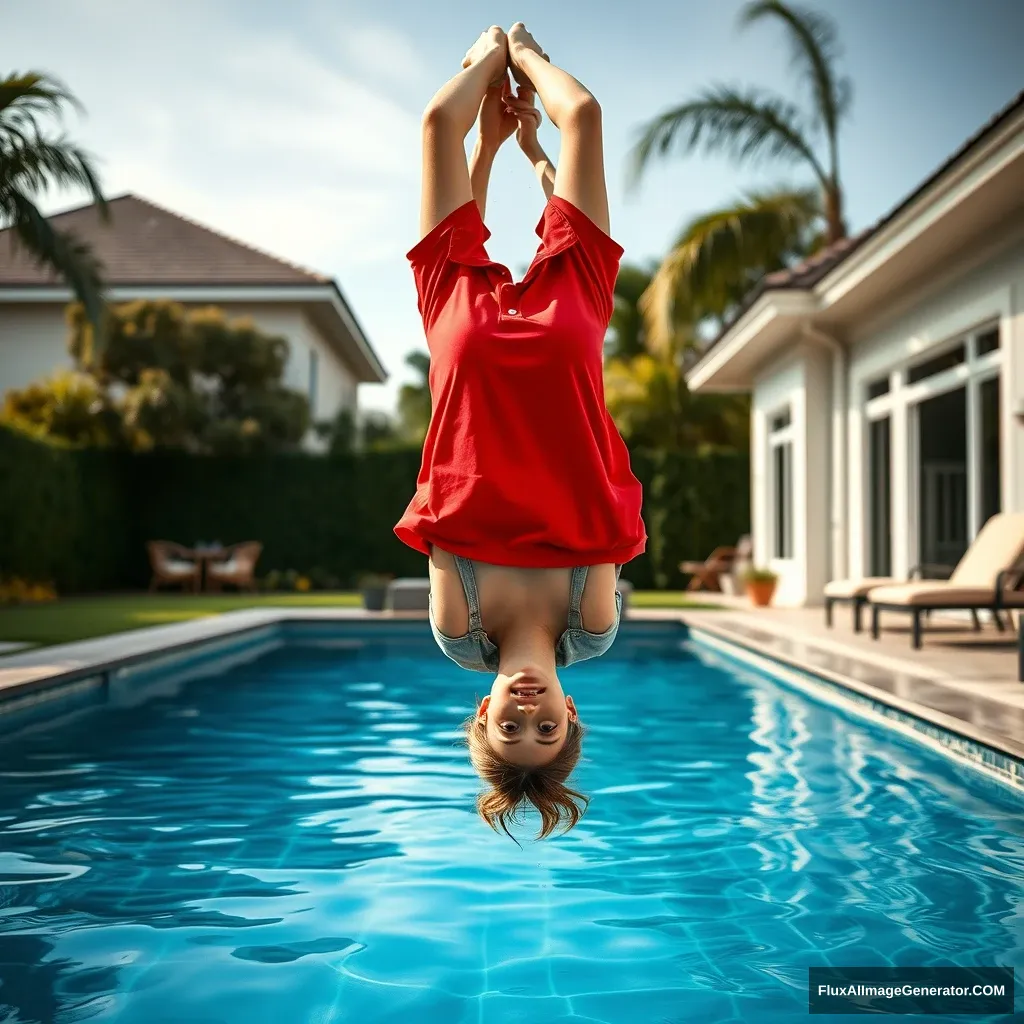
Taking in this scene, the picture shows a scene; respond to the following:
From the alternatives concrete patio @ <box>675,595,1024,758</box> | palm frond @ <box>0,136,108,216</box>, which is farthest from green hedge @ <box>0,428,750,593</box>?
palm frond @ <box>0,136,108,216</box>

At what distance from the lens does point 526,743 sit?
252 centimetres

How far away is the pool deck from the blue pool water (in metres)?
0.29

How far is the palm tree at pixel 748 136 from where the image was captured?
1820 cm

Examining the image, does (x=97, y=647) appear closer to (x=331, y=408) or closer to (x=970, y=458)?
(x=970, y=458)

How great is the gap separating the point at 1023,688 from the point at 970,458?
506cm

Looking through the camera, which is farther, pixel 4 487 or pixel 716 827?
pixel 4 487

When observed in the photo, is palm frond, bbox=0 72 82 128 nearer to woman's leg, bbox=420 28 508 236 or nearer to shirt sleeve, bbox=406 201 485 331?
woman's leg, bbox=420 28 508 236

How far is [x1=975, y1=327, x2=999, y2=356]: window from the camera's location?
10.3m

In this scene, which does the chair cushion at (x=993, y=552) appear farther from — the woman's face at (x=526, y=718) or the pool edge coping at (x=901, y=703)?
the woman's face at (x=526, y=718)

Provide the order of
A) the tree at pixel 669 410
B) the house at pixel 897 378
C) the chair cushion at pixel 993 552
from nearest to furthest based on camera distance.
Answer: the chair cushion at pixel 993 552 → the house at pixel 897 378 → the tree at pixel 669 410

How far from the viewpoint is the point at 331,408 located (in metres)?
24.9

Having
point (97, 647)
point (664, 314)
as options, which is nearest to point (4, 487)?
point (97, 647)

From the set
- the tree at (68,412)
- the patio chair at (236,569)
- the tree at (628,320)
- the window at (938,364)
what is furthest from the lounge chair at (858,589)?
the tree at (628,320)

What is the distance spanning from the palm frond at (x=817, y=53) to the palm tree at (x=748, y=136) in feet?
0.05
